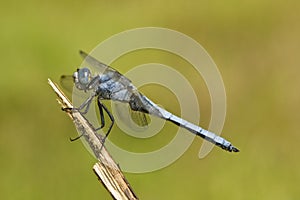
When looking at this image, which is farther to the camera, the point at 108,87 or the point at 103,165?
the point at 108,87

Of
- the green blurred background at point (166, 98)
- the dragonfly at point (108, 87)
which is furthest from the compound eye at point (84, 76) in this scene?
the green blurred background at point (166, 98)

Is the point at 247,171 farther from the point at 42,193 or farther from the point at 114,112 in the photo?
the point at 114,112

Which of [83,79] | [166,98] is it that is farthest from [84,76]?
[166,98]

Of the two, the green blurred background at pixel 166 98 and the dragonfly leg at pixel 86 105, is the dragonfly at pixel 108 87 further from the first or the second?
the green blurred background at pixel 166 98

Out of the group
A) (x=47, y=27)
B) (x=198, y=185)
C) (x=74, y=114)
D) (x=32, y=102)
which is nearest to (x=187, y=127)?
(x=74, y=114)

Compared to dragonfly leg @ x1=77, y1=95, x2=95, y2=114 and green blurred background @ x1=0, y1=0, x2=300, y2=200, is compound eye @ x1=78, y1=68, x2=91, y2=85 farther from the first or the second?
green blurred background @ x1=0, y1=0, x2=300, y2=200

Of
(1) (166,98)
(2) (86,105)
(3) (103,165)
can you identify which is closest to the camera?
(3) (103,165)

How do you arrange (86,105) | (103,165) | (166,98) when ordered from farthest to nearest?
(166,98) → (86,105) → (103,165)

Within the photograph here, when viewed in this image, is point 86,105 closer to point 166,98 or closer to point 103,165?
point 103,165
